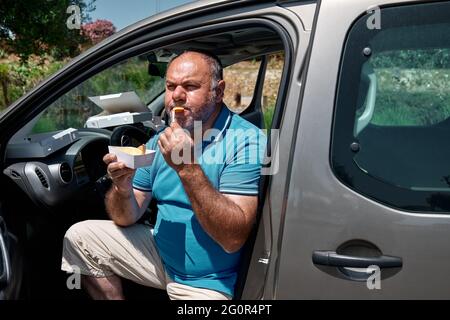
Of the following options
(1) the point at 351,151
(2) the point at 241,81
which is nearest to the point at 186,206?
(1) the point at 351,151

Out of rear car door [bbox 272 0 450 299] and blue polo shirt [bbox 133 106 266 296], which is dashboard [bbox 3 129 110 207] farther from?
rear car door [bbox 272 0 450 299]

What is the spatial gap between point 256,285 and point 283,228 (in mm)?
292

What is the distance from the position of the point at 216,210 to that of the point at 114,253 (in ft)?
2.36

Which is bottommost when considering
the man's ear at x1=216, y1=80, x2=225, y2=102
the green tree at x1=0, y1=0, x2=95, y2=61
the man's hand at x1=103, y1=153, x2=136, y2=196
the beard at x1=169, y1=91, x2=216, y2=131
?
the man's hand at x1=103, y1=153, x2=136, y2=196

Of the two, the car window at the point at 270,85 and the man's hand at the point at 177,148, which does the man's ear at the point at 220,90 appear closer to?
the man's hand at the point at 177,148

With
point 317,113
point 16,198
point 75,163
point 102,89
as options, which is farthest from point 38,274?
point 317,113

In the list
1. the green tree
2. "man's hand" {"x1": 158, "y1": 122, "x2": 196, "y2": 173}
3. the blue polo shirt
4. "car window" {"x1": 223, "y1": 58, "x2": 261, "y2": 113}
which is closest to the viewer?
"man's hand" {"x1": 158, "y1": 122, "x2": 196, "y2": 173}

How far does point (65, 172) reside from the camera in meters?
2.41

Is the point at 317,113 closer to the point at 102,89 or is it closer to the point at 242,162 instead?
the point at 242,162

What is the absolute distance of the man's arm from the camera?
1710mm

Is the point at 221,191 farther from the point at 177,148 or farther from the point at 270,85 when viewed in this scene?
the point at 270,85

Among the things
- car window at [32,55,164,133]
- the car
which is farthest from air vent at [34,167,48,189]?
the car

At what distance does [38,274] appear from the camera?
243 centimetres

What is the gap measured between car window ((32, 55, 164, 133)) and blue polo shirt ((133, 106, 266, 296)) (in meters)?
0.52
